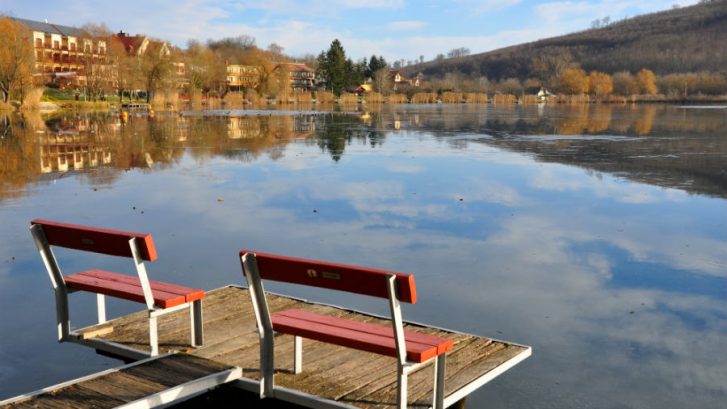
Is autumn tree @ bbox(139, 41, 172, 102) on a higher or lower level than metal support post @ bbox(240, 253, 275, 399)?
higher

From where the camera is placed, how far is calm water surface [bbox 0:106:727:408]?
5.84 metres

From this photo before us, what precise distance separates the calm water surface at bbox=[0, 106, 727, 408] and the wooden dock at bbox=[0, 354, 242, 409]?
761 mm

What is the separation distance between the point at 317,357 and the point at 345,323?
2.36 ft

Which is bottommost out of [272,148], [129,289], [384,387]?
[384,387]

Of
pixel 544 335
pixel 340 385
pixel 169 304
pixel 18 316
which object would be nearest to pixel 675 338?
pixel 544 335

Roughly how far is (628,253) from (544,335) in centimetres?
372

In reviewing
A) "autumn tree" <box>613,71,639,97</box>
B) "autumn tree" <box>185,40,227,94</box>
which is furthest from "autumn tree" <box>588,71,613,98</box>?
"autumn tree" <box>185,40,227,94</box>

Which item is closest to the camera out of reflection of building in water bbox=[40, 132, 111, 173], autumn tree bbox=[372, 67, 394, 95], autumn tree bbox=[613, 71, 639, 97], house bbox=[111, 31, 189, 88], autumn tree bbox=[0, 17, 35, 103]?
reflection of building in water bbox=[40, 132, 111, 173]

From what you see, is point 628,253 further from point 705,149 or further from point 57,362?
point 705,149

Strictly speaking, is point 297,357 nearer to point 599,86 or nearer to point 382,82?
point 382,82

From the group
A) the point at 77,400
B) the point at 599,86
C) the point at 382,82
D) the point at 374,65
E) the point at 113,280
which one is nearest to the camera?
the point at 77,400

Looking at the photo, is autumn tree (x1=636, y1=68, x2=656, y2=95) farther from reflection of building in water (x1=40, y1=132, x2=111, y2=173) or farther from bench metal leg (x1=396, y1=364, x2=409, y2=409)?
bench metal leg (x1=396, y1=364, x2=409, y2=409)

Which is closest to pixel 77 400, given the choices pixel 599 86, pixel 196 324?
pixel 196 324

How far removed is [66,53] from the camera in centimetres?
10962
